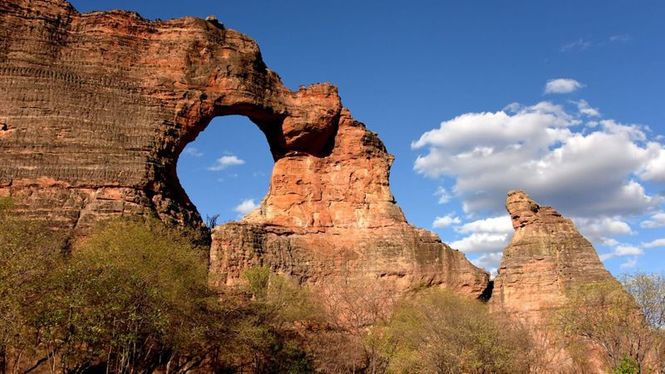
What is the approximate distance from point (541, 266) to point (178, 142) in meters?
26.6

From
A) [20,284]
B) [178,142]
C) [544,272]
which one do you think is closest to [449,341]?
[544,272]

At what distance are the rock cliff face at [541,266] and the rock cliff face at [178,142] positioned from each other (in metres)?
2.81

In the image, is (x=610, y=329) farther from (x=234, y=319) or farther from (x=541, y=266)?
(x=234, y=319)

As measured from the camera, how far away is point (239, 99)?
41781mm

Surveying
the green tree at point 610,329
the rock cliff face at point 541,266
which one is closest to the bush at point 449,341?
the green tree at point 610,329

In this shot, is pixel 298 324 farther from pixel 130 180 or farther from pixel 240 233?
Answer: pixel 130 180

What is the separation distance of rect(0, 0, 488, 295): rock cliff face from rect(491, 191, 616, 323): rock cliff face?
2.81m

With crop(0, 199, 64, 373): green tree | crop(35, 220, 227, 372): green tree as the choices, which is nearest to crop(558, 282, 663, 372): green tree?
crop(35, 220, 227, 372): green tree

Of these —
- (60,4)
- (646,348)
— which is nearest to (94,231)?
(60,4)

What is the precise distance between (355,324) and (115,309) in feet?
67.1

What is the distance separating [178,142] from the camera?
39094 millimetres

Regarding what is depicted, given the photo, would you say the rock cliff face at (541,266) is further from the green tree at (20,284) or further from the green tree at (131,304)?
the green tree at (20,284)

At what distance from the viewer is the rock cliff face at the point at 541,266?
143 ft

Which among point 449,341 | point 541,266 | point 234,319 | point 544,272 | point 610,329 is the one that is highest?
point 541,266
